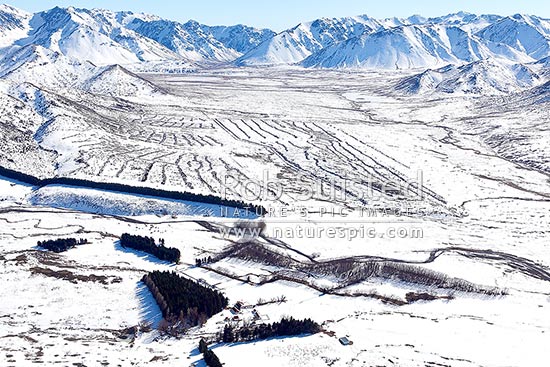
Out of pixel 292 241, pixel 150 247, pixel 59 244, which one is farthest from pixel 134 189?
pixel 292 241

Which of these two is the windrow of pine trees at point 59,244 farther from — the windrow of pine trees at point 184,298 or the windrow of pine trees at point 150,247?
the windrow of pine trees at point 184,298

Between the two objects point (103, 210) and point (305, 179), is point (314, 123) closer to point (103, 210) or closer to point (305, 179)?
point (305, 179)

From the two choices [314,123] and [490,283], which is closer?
[490,283]

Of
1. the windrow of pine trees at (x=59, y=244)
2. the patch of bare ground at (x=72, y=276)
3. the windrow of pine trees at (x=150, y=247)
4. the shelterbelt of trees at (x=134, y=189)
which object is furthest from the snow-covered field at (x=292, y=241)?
the shelterbelt of trees at (x=134, y=189)

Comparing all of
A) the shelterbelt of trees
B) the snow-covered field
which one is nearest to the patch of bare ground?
the snow-covered field

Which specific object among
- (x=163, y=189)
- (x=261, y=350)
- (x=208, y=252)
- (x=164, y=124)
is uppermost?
(x=164, y=124)

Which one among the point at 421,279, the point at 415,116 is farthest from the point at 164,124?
the point at 421,279
